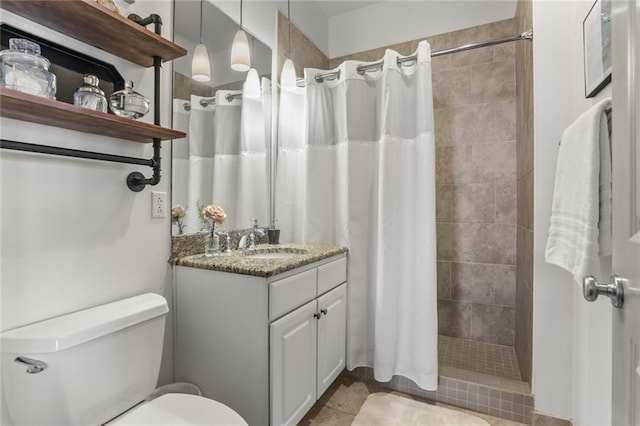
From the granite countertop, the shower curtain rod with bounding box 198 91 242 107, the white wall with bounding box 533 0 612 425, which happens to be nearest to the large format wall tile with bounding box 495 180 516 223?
the white wall with bounding box 533 0 612 425

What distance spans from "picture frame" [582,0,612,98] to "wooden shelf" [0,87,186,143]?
160 centimetres

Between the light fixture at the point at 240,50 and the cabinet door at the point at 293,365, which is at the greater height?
the light fixture at the point at 240,50

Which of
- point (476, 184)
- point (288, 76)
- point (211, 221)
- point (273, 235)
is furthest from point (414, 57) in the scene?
point (211, 221)

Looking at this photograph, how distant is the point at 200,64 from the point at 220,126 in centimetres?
34

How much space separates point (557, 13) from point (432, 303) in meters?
1.62

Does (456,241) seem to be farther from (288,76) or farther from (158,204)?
(158,204)

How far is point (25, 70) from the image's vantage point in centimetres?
90

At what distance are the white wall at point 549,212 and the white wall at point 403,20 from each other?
0.96 metres

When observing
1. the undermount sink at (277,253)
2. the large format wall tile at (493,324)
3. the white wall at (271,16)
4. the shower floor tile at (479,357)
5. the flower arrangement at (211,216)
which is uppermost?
the white wall at (271,16)

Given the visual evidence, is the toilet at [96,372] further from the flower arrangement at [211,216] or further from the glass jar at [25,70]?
the glass jar at [25,70]

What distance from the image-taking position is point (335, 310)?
1864 millimetres

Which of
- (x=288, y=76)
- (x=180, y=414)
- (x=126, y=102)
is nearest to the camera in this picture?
(x=180, y=414)

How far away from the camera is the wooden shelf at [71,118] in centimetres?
83

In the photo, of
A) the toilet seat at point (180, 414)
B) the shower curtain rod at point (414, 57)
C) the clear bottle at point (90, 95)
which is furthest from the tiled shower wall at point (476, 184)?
the clear bottle at point (90, 95)
